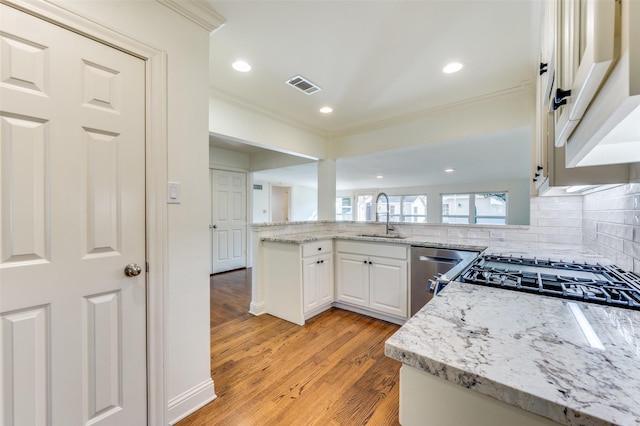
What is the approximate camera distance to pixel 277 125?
10.9 ft

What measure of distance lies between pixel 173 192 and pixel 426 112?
2.81 metres

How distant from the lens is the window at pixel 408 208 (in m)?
8.81

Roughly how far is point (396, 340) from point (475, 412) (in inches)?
7.5

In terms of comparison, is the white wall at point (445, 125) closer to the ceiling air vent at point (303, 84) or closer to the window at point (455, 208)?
the ceiling air vent at point (303, 84)

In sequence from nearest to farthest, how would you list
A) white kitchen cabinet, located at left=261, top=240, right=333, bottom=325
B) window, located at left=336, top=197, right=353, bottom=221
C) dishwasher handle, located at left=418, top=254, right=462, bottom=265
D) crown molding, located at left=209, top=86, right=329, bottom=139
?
1. dishwasher handle, located at left=418, top=254, right=462, bottom=265
2. crown molding, located at left=209, top=86, right=329, bottom=139
3. white kitchen cabinet, located at left=261, top=240, right=333, bottom=325
4. window, located at left=336, top=197, right=353, bottom=221

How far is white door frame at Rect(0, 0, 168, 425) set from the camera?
4.51 feet

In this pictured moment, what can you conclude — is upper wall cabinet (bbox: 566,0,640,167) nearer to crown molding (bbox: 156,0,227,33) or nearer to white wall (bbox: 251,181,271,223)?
crown molding (bbox: 156,0,227,33)

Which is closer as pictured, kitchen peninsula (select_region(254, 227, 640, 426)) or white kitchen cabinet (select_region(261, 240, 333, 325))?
kitchen peninsula (select_region(254, 227, 640, 426))

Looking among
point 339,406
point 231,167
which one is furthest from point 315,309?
point 231,167

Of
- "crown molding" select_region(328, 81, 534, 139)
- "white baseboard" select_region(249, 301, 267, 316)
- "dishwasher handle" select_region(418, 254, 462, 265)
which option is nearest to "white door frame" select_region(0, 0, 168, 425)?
"white baseboard" select_region(249, 301, 267, 316)

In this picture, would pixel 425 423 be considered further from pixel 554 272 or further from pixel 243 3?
pixel 243 3

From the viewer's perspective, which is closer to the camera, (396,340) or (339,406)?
(396,340)

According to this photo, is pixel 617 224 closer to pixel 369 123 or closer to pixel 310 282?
pixel 310 282

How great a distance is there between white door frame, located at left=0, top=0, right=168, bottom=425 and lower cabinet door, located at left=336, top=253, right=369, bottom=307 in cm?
199
